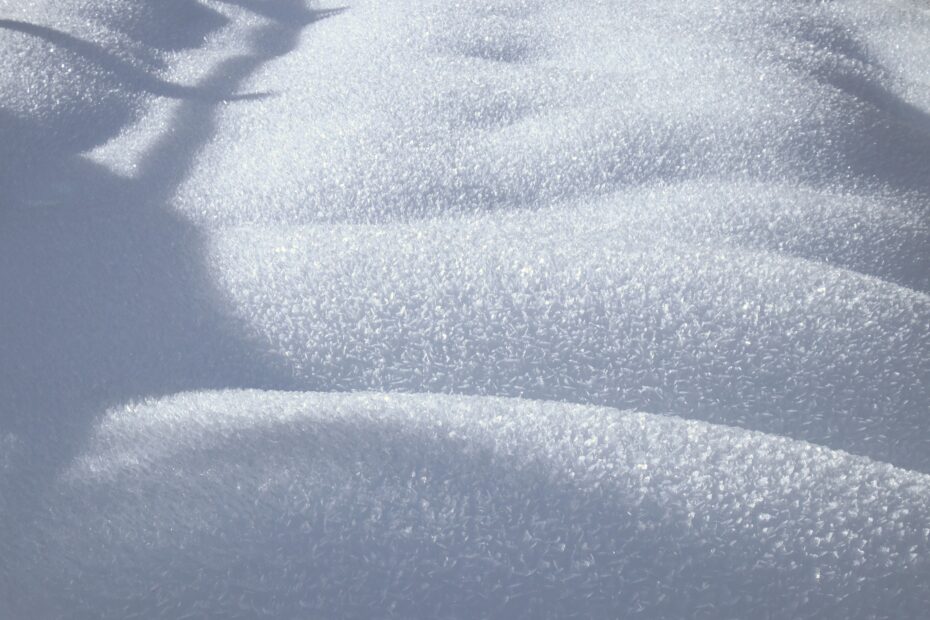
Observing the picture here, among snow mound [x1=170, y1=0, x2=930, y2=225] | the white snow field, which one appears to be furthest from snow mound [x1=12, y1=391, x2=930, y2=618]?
snow mound [x1=170, y1=0, x2=930, y2=225]

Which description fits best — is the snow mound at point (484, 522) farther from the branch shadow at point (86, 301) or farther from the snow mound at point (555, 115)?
the snow mound at point (555, 115)

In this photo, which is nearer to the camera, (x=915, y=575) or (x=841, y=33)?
(x=915, y=575)

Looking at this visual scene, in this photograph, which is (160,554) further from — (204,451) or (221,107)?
(221,107)

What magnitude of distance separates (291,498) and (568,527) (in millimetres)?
105

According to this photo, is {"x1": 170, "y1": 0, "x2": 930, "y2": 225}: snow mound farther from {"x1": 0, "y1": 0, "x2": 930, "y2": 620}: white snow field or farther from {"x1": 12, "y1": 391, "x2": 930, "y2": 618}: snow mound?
{"x1": 12, "y1": 391, "x2": 930, "y2": 618}: snow mound

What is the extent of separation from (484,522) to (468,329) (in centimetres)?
12

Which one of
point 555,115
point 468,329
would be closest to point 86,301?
point 468,329

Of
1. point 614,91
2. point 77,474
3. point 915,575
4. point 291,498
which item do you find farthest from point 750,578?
point 614,91

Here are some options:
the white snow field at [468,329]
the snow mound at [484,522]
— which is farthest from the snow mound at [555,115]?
the snow mound at [484,522]

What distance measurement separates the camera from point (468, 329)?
0.41 m

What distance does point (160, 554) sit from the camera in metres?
0.32

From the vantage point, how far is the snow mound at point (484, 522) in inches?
11.5

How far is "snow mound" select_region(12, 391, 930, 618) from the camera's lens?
0.29m

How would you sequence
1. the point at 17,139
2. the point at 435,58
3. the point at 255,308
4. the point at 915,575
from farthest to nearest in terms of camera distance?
1. the point at 435,58
2. the point at 17,139
3. the point at 255,308
4. the point at 915,575
